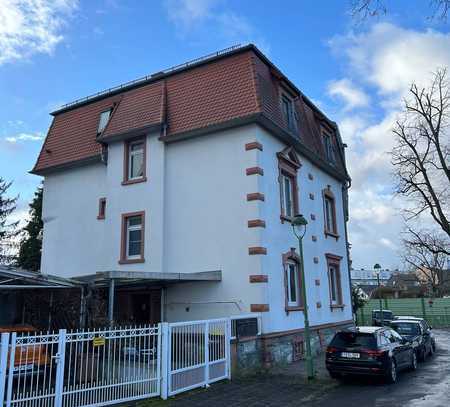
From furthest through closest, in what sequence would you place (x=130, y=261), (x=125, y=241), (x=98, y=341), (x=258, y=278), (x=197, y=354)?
(x=125, y=241), (x=130, y=261), (x=258, y=278), (x=197, y=354), (x=98, y=341)

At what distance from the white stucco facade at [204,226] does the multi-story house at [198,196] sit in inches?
1.8

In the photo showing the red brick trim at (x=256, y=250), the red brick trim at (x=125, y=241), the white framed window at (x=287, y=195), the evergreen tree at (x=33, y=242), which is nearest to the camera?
the red brick trim at (x=256, y=250)

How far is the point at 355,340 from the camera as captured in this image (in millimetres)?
12828

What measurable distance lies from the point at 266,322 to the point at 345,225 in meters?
11.5

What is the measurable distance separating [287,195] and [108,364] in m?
11.0

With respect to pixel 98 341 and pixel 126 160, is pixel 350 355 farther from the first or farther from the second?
pixel 126 160

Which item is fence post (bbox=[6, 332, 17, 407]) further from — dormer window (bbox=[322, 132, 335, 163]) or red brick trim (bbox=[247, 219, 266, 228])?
dormer window (bbox=[322, 132, 335, 163])

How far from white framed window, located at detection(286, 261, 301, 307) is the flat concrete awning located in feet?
9.84

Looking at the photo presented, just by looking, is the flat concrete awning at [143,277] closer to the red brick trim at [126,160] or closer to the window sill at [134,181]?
the window sill at [134,181]

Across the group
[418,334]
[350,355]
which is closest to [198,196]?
[350,355]

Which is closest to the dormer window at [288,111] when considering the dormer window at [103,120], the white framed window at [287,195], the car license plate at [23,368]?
the white framed window at [287,195]

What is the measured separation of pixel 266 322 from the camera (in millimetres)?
15008

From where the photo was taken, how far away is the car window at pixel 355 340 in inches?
495

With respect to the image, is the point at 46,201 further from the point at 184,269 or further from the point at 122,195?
the point at 184,269
